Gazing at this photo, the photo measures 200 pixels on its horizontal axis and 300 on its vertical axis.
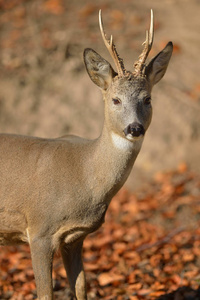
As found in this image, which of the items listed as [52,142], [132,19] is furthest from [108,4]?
[52,142]

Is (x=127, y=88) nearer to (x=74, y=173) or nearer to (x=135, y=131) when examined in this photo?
(x=135, y=131)

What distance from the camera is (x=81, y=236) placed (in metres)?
4.59

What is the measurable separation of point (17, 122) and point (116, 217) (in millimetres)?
2859

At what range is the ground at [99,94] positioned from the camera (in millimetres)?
7668

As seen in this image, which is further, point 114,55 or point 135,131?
point 114,55

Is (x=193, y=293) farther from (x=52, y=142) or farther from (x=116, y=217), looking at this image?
(x=116, y=217)

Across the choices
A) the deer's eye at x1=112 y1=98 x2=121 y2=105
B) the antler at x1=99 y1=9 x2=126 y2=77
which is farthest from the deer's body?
the antler at x1=99 y1=9 x2=126 y2=77

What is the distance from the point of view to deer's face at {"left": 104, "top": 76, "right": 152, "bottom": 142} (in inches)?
172

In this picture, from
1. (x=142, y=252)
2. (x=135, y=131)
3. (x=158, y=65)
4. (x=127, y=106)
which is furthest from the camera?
(x=142, y=252)

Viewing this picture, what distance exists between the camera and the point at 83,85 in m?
10.3

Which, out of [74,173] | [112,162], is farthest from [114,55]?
[74,173]

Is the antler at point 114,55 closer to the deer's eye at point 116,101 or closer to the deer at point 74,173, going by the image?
the deer at point 74,173

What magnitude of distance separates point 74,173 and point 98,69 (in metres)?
0.95

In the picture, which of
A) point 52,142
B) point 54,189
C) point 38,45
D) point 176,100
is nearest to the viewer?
point 54,189
